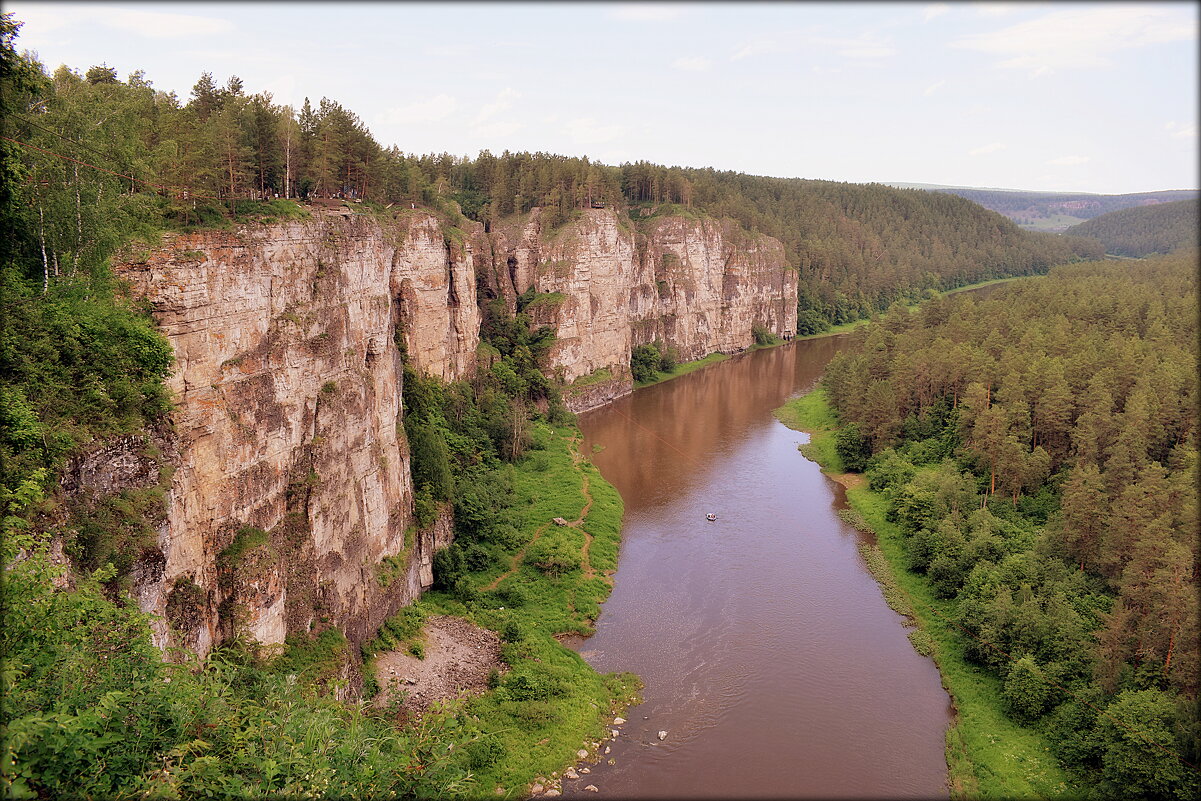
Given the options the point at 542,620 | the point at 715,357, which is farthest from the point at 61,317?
the point at 715,357

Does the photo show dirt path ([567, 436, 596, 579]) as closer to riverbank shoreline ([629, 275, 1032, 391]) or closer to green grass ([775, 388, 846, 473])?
riverbank shoreline ([629, 275, 1032, 391])

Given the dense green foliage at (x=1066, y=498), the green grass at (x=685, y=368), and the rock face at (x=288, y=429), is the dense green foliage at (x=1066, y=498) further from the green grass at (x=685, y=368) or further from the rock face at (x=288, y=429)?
the rock face at (x=288, y=429)

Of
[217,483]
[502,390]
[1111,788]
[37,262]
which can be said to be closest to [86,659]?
[217,483]

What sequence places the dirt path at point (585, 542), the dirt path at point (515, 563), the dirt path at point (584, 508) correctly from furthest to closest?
the dirt path at point (584, 508)
the dirt path at point (585, 542)
the dirt path at point (515, 563)

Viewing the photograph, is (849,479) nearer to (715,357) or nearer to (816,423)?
(816,423)

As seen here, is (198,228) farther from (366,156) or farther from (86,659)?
(366,156)

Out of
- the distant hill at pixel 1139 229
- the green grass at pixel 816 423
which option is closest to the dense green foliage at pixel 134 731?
the green grass at pixel 816 423
